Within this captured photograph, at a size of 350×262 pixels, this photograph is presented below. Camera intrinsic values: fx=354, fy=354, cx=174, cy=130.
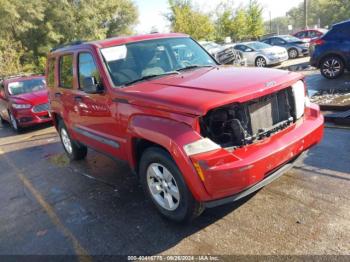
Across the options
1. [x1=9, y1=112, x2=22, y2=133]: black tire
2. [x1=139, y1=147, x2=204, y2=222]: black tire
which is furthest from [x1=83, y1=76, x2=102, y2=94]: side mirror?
[x1=9, y1=112, x2=22, y2=133]: black tire

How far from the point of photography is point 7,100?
11062 millimetres

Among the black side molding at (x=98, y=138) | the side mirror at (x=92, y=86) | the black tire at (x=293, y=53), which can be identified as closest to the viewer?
the side mirror at (x=92, y=86)

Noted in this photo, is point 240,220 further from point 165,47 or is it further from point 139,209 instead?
point 165,47

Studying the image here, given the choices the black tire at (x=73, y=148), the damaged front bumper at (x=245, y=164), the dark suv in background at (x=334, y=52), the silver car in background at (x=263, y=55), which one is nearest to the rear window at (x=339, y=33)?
the dark suv in background at (x=334, y=52)

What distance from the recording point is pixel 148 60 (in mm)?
4617

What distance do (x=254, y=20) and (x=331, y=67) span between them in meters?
26.0

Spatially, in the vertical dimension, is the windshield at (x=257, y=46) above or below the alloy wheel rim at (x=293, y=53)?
above

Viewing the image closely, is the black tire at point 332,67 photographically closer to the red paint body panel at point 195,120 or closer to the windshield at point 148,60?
the windshield at point 148,60

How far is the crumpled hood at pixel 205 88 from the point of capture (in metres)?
3.25

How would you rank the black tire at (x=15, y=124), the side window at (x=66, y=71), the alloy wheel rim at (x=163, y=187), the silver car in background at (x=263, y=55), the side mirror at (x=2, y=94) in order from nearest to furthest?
the alloy wheel rim at (x=163, y=187)
the side window at (x=66, y=71)
the black tire at (x=15, y=124)
the side mirror at (x=2, y=94)
the silver car in background at (x=263, y=55)

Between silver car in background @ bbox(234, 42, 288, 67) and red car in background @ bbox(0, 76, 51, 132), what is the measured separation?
10.2 meters

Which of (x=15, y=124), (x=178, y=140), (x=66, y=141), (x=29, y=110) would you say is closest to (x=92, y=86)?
(x=178, y=140)

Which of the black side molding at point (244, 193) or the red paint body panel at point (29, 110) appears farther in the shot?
the red paint body panel at point (29, 110)

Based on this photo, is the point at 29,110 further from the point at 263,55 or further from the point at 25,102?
the point at 263,55
